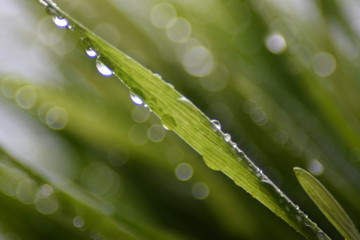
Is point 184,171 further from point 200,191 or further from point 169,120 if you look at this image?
point 169,120

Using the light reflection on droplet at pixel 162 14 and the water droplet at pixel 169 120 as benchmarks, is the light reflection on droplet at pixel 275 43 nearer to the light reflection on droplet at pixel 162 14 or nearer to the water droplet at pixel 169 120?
the light reflection on droplet at pixel 162 14

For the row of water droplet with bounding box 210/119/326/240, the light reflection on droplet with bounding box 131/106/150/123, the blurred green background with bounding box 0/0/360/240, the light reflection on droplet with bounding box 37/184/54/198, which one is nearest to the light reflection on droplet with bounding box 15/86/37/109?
the blurred green background with bounding box 0/0/360/240

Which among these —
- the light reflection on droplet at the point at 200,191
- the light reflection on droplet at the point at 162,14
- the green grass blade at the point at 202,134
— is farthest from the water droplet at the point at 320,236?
the light reflection on droplet at the point at 162,14

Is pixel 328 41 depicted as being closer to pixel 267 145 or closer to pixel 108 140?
pixel 267 145

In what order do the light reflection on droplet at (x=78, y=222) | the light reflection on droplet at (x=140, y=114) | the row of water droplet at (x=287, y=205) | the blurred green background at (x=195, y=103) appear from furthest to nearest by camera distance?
the light reflection on droplet at (x=140, y=114) < the blurred green background at (x=195, y=103) < the light reflection on droplet at (x=78, y=222) < the row of water droplet at (x=287, y=205)

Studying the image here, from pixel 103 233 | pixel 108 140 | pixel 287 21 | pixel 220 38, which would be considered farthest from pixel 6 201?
pixel 287 21

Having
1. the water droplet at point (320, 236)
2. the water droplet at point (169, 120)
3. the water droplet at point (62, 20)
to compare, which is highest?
the water droplet at point (62, 20)

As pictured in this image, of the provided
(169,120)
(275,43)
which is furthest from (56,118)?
(169,120)
